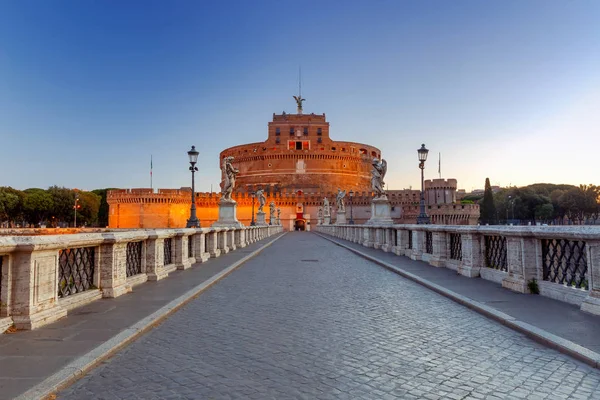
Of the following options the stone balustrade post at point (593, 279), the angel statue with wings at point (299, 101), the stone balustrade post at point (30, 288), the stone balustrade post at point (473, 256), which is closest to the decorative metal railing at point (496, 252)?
the stone balustrade post at point (473, 256)

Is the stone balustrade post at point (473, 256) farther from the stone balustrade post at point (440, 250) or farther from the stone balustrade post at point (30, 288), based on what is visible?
the stone balustrade post at point (30, 288)

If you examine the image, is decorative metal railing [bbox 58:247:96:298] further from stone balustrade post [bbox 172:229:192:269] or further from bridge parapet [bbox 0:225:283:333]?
stone balustrade post [bbox 172:229:192:269]

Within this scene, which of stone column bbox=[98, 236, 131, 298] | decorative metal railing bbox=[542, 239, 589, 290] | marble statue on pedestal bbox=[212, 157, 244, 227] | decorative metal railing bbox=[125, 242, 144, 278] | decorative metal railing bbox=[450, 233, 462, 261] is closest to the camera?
decorative metal railing bbox=[542, 239, 589, 290]

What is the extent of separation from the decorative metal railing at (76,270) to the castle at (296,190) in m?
77.1

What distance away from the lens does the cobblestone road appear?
352 cm

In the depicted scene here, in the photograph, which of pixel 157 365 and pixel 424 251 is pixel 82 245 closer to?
pixel 157 365

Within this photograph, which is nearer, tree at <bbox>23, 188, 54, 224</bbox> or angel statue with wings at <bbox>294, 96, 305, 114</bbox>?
tree at <bbox>23, 188, 54, 224</bbox>

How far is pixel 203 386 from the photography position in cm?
361

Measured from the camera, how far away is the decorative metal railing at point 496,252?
8516 millimetres

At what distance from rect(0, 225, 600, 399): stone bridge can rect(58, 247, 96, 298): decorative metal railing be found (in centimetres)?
3

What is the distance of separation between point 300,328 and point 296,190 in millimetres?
92001

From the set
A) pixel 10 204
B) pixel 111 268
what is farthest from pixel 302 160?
pixel 111 268

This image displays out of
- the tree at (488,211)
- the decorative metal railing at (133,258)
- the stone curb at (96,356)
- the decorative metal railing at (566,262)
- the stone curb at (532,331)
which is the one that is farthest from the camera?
the tree at (488,211)

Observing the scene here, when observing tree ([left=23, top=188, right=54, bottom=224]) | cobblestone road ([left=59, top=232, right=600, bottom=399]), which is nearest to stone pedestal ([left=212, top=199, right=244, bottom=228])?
cobblestone road ([left=59, top=232, right=600, bottom=399])
